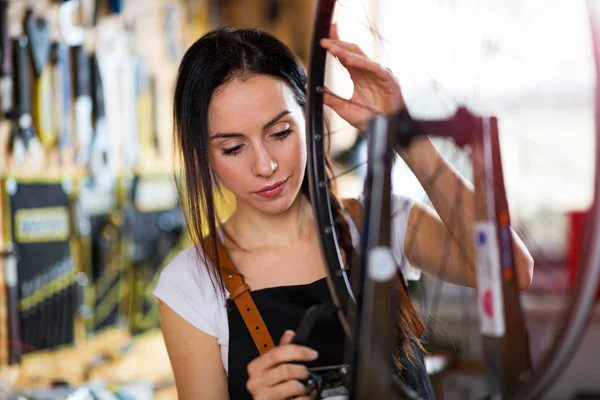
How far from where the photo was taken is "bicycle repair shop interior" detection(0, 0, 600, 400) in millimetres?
1574

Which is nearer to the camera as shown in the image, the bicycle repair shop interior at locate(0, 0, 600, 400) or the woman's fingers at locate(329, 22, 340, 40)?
the woman's fingers at locate(329, 22, 340, 40)

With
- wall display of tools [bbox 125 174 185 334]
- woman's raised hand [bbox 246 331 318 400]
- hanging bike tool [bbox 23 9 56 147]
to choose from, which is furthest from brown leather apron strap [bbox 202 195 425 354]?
wall display of tools [bbox 125 174 185 334]

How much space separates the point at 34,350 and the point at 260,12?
8.71 ft

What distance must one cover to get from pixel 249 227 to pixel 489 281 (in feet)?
2.10

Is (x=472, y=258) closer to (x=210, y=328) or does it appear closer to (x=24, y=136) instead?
(x=210, y=328)

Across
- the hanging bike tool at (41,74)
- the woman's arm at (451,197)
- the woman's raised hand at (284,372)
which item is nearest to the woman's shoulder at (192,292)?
the woman's raised hand at (284,372)

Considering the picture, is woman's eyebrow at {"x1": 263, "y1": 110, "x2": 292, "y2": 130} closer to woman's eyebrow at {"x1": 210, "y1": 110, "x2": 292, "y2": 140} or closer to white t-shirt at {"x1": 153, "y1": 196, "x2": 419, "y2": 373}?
woman's eyebrow at {"x1": 210, "y1": 110, "x2": 292, "y2": 140}

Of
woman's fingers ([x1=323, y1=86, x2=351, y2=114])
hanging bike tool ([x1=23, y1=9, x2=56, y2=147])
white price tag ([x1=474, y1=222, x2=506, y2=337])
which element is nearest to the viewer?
white price tag ([x1=474, y1=222, x2=506, y2=337])

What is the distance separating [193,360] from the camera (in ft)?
3.54

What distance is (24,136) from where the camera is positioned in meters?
2.15

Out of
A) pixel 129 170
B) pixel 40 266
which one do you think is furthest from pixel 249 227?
pixel 129 170

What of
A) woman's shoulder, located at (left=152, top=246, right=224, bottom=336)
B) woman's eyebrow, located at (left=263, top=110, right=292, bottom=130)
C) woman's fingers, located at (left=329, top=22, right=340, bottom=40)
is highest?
woman's fingers, located at (left=329, top=22, right=340, bottom=40)

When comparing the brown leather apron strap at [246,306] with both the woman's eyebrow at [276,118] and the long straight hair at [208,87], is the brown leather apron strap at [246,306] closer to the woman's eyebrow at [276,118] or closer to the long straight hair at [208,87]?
the long straight hair at [208,87]

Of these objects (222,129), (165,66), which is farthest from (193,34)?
(222,129)
